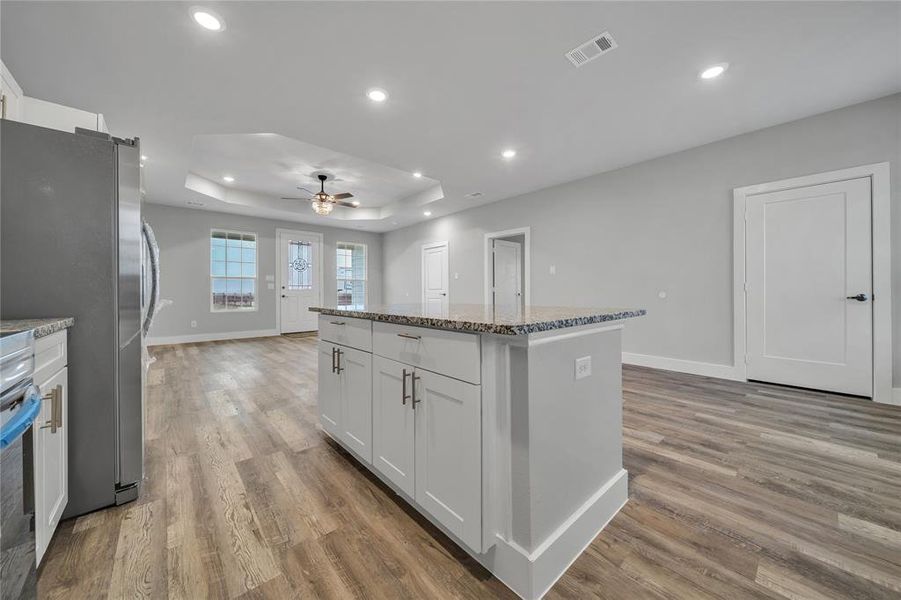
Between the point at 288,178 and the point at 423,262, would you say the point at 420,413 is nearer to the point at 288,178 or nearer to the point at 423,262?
the point at 288,178

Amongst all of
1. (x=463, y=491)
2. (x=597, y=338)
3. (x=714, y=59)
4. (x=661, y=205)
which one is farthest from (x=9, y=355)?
(x=661, y=205)

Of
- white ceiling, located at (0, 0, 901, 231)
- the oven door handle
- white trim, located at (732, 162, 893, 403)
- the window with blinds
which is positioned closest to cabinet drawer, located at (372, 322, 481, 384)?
the oven door handle

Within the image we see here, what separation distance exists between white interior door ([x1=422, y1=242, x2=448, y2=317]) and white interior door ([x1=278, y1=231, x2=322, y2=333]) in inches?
98.7

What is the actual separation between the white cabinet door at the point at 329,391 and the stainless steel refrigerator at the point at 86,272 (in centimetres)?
87

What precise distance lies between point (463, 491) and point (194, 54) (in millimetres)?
3055

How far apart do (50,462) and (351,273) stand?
24.6ft

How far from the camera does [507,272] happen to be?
6.68 meters

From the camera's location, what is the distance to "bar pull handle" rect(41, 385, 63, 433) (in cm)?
119

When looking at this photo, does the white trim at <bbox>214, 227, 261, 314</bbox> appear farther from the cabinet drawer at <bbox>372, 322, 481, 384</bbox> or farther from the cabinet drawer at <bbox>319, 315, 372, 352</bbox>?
the cabinet drawer at <bbox>372, 322, 481, 384</bbox>

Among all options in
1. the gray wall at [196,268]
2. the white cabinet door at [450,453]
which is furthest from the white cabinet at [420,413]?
the gray wall at [196,268]

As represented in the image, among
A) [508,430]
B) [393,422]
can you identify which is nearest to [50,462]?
[393,422]

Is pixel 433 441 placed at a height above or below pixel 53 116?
below

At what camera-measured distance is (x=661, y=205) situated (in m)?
4.09

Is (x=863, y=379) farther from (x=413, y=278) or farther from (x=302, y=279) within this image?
(x=302, y=279)
